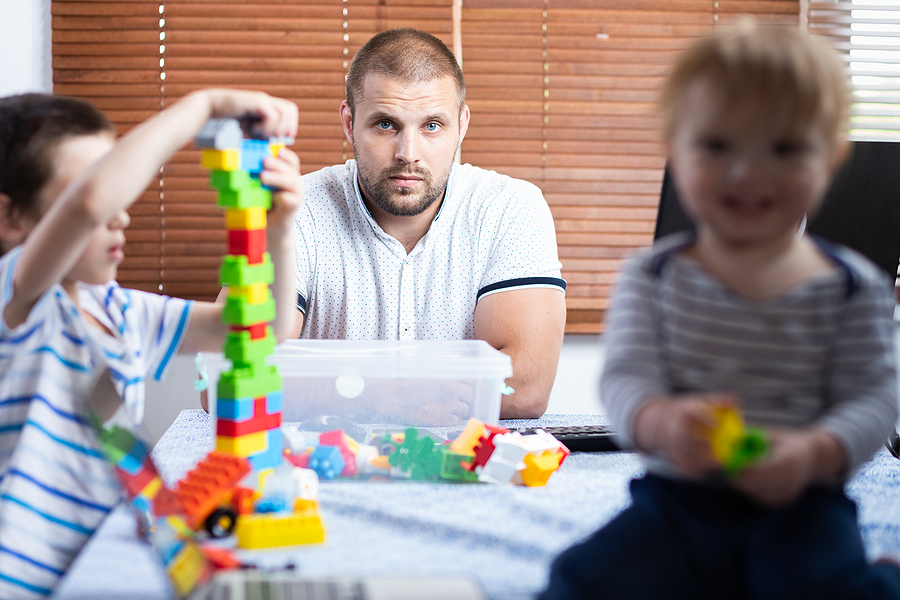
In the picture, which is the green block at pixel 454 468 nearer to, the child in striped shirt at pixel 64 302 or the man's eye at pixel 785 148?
the child in striped shirt at pixel 64 302

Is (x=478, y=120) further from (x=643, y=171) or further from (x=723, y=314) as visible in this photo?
(x=723, y=314)

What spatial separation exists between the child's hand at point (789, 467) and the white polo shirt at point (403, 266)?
1.09m

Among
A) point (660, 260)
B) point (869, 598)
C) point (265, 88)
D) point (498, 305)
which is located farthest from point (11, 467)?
point (265, 88)

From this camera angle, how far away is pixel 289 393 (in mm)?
1031

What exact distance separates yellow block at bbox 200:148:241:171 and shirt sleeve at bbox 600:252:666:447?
386 mm

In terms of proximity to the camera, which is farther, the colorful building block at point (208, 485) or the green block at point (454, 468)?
the green block at point (454, 468)

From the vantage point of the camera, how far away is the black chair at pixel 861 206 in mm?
1071

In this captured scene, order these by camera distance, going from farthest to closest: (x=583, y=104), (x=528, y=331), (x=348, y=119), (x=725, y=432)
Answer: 1. (x=583, y=104)
2. (x=348, y=119)
3. (x=528, y=331)
4. (x=725, y=432)

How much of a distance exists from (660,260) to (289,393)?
0.62 metres

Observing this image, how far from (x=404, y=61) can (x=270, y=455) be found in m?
0.98

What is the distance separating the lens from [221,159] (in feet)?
2.31

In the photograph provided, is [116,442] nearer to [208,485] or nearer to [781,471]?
[208,485]

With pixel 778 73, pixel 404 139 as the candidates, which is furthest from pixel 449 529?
pixel 404 139

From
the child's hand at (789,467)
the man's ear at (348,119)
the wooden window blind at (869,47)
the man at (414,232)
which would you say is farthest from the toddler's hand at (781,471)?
the wooden window blind at (869,47)
